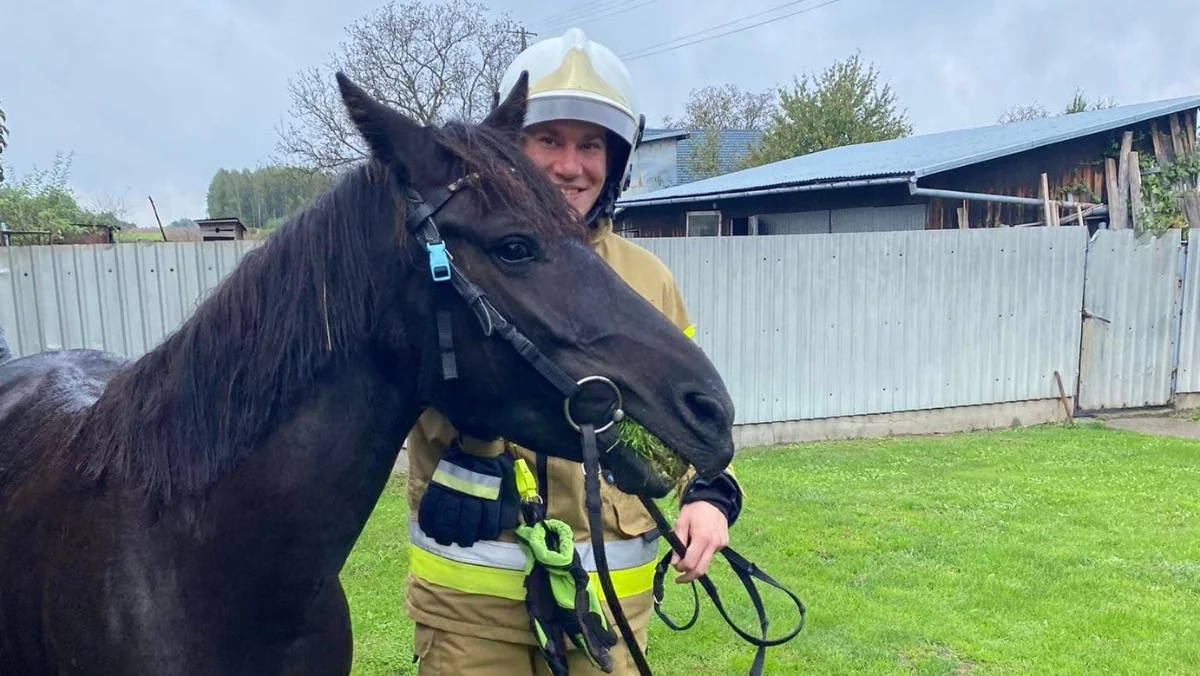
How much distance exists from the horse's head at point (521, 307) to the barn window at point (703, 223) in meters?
14.8

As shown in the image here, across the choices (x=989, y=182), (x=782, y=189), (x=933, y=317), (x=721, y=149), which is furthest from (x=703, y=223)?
(x=721, y=149)

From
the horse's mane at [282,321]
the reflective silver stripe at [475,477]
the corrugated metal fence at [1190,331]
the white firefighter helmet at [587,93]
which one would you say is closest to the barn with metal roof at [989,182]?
the corrugated metal fence at [1190,331]

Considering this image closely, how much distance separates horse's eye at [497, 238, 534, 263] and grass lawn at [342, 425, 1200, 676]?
3.16 m

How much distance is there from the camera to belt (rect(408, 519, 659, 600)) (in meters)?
2.09

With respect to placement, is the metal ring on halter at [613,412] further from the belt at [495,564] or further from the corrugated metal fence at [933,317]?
the corrugated metal fence at [933,317]

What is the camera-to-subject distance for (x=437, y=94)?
89.6 feet

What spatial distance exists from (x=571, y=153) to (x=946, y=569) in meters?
4.50

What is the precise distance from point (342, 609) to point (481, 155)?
1.20m

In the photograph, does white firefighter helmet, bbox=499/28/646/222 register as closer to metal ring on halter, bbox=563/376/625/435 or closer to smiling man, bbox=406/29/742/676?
smiling man, bbox=406/29/742/676

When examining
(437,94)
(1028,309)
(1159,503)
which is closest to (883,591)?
(1159,503)

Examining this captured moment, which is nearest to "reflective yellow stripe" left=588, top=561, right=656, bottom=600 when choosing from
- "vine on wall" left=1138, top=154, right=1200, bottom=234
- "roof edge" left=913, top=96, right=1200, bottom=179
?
"roof edge" left=913, top=96, right=1200, bottom=179

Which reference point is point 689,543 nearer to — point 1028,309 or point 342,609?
point 342,609

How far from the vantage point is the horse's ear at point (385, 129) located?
1680 mm

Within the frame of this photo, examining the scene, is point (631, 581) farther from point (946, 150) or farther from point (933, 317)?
point (946, 150)
